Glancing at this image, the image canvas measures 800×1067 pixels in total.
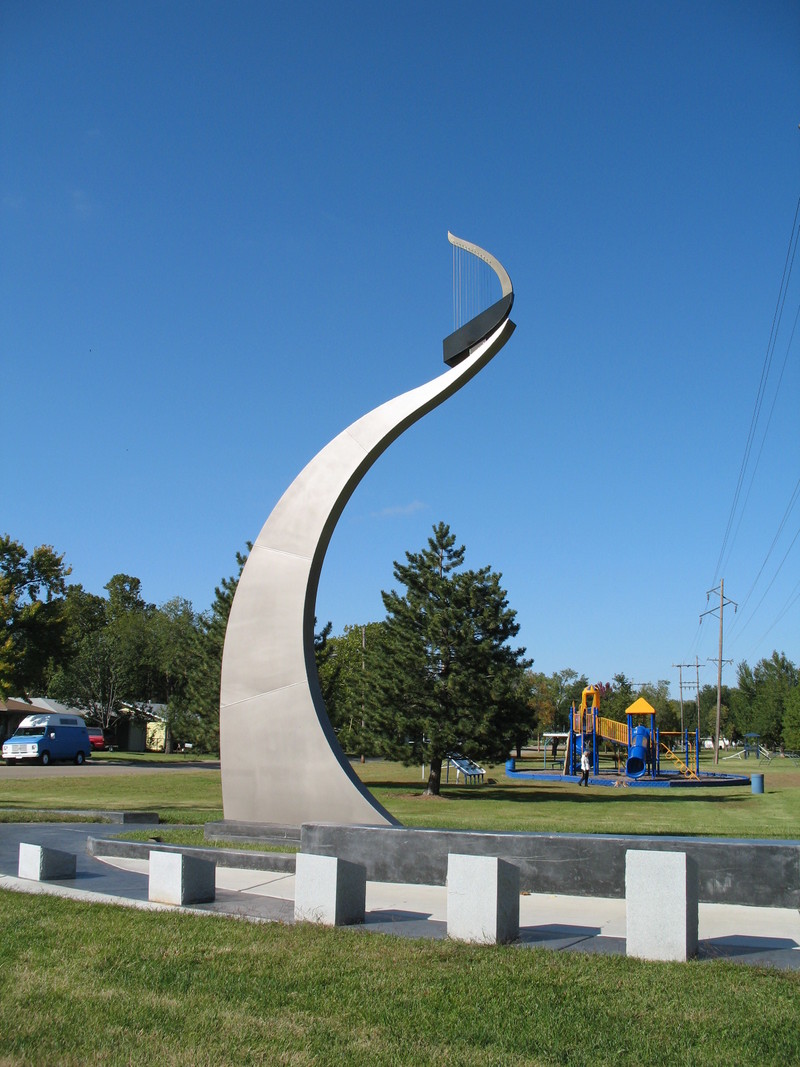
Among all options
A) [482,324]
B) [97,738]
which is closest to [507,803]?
[482,324]

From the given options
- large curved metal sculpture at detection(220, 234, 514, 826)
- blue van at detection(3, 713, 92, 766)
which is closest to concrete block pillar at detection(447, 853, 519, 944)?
large curved metal sculpture at detection(220, 234, 514, 826)

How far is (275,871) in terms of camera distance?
398 inches

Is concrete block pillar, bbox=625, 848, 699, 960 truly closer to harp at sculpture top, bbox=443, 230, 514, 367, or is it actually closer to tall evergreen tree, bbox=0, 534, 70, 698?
harp at sculpture top, bbox=443, 230, 514, 367

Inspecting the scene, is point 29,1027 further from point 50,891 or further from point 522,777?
point 522,777

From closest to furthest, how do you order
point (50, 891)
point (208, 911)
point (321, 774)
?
point (208, 911), point (50, 891), point (321, 774)

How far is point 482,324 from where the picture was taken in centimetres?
1238

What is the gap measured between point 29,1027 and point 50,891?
4.04m

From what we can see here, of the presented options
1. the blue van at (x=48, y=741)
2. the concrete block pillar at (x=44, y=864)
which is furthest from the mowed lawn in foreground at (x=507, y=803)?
the concrete block pillar at (x=44, y=864)

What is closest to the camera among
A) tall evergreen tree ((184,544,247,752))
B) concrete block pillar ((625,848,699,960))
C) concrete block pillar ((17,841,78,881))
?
concrete block pillar ((625,848,699,960))

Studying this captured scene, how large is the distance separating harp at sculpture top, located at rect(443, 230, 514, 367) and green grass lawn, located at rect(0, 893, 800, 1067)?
7.97 meters

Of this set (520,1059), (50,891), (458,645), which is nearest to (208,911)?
(50,891)

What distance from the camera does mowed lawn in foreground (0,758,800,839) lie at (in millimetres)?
17312

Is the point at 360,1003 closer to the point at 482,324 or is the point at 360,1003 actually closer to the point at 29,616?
the point at 482,324

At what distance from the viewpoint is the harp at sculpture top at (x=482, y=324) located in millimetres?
12242
